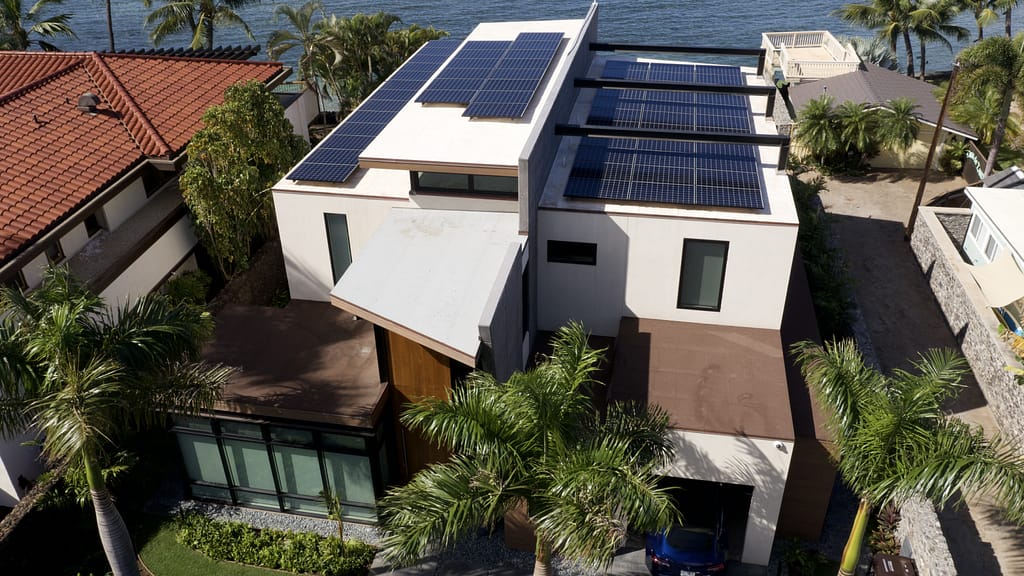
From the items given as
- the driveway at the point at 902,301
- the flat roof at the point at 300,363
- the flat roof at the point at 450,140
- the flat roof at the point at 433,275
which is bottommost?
the driveway at the point at 902,301

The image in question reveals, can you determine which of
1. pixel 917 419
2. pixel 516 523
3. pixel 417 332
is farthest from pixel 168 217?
pixel 917 419

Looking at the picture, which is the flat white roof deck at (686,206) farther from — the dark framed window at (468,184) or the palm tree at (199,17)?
the palm tree at (199,17)

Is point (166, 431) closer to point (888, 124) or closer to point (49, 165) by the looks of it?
point (49, 165)

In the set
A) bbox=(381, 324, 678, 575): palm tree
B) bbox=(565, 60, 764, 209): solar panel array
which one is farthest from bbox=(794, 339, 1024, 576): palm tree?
bbox=(565, 60, 764, 209): solar panel array

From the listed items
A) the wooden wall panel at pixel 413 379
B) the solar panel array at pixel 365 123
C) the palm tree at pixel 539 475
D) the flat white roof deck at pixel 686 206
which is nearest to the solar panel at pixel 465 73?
the solar panel array at pixel 365 123

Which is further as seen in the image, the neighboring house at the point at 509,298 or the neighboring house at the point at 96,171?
the neighboring house at the point at 96,171

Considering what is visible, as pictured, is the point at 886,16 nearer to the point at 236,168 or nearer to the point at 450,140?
the point at 450,140

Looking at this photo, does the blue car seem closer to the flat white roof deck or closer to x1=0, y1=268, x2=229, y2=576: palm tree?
the flat white roof deck
